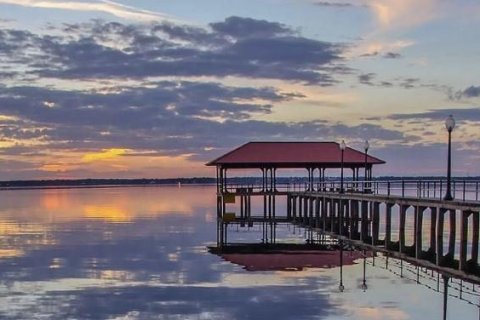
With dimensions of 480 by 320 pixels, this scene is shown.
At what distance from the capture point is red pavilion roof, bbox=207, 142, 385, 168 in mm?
56406

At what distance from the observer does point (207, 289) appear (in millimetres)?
25953

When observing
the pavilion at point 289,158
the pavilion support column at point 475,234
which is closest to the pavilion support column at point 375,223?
the pavilion support column at point 475,234

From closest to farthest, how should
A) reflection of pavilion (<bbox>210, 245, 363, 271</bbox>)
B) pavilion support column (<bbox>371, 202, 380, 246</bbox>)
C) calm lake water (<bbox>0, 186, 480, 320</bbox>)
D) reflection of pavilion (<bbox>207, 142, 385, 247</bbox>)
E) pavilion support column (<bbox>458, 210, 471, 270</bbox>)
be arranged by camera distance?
calm lake water (<bbox>0, 186, 480, 320</bbox>), pavilion support column (<bbox>458, 210, 471, 270</bbox>), reflection of pavilion (<bbox>210, 245, 363, 271</bbox>), pavilion support column (<bbox>371, 202, 380, 246</bbox>), reflection of pavilion (<bbox>207, 142, 385, 247</bbox>)

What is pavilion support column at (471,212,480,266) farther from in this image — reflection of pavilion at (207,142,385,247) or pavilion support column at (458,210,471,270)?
reflection of pavilion at (207,142,385,247)

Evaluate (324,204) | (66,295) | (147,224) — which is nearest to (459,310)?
(66,295)

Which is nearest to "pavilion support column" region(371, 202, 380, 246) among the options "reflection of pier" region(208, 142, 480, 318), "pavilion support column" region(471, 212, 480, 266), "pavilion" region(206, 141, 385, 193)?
"reflection of pier" region(208, 142, 480, 318)

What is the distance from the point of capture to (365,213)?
42594mm

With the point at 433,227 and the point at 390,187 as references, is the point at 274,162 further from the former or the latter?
the point at 433,227

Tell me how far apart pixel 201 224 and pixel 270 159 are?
7.04m

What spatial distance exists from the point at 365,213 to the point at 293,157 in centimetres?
1517

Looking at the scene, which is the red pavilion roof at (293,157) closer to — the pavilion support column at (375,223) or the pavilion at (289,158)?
the pavilion at (289,158)

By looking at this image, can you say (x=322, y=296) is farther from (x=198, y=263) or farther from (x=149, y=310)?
(x=198, y=263)

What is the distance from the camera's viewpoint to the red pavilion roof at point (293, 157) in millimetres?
56406

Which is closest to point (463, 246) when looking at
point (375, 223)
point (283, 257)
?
point (283, 257)
